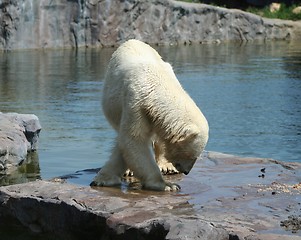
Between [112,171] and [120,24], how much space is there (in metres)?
21.6

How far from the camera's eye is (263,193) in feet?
20.4

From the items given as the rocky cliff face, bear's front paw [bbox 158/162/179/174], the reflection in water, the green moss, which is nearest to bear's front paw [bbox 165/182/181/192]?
bear's front paw [bbox 158/162/179/174]

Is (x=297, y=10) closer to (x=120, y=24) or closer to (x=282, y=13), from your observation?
(x=282, y=13)

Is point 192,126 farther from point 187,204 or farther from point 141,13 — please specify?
point 141,13

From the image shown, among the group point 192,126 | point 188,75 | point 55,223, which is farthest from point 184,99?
point 188,75

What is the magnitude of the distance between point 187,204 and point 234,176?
3.88 ft

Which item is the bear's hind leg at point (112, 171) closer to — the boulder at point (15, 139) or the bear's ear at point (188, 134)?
the bear's ear at point (188, 134)

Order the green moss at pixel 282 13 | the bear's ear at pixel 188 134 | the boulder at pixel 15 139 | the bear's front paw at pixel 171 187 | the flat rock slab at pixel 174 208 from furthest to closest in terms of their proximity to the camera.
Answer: the green moss at pixel 282 13 < the boulder at pixel 15 139 < the bear's front paw at pixel 171 187 < the bear's ear at pixel 188 134 < the flat rock slab at pixel 174 208

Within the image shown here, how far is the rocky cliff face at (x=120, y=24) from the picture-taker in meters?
25.7

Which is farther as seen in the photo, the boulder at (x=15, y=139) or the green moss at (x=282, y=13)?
the green moss at (x=282, y=13)

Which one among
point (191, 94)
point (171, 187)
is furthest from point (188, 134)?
point (191, 94)

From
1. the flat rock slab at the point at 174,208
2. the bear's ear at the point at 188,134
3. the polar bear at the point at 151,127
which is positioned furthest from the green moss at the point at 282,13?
the bear's ear at the point at 188,134

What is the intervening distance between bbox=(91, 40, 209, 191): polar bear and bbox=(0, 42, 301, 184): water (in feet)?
7.21

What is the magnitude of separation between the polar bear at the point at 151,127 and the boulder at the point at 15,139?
222 cm
